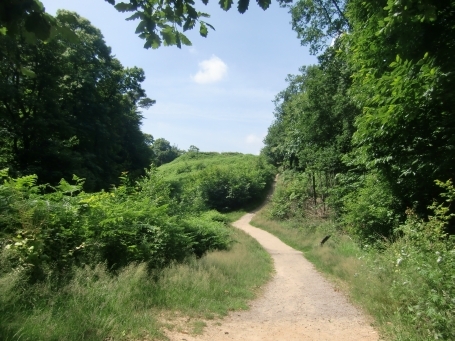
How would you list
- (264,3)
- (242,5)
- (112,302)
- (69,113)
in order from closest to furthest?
(242,5), (264,3), (112,302), (69,113)

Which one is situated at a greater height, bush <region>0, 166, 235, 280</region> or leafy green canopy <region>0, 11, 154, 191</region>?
leafy green canopy <region>0, 11, 154, 191</region>

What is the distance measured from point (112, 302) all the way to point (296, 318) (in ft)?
12.8

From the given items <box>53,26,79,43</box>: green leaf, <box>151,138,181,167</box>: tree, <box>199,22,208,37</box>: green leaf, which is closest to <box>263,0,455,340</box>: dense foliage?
<box>199,22,208,37</box>: green leaf

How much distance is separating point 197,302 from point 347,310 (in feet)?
11.4

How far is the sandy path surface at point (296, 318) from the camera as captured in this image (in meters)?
5.95

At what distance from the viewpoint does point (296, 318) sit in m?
7.17

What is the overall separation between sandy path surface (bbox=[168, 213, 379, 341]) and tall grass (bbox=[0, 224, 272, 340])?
0.45 meters

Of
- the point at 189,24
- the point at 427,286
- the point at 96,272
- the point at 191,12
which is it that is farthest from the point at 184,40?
the point at 427,286

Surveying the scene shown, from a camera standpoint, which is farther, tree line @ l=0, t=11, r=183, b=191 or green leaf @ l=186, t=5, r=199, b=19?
tree line @ l=0, t=11, r=183, b=191

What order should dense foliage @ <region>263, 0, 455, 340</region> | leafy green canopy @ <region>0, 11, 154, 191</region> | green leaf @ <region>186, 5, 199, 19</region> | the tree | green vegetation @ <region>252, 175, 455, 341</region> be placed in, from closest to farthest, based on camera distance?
green leaf @ <region>186, 5, 199, 19</region>, green vegetation @ <region>252, 175, 455, 341</region>, dense foliage @ <region>263, 0, 455, 340</region>, leafy green canopy @ <region>0, 11, 154, 191</region>, the tree

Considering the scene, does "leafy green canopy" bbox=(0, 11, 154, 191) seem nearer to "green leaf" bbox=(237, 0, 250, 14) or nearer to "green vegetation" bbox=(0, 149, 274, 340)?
"green vegetation" bbox=(0, 149, 274, 340)

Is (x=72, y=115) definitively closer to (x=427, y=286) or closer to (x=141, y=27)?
(x=141, y=27)

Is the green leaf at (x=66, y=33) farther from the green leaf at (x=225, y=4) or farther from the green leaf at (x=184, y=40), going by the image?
the green leaf at (x=225, y=4)

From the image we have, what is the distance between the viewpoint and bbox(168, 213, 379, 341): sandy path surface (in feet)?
19.5
